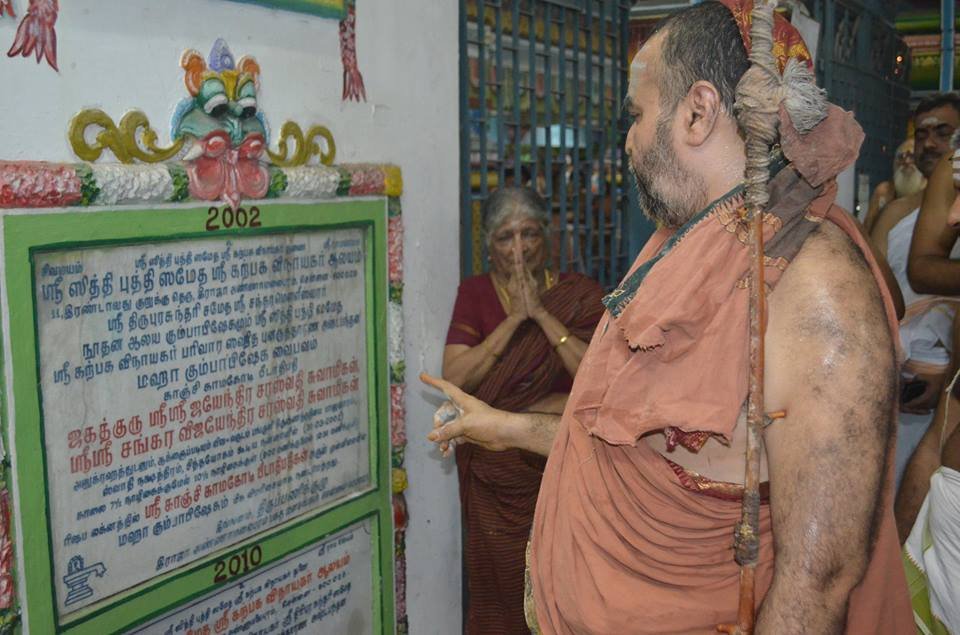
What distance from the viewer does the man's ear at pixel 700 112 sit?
1.66 metres

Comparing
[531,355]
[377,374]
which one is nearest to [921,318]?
[531,355]

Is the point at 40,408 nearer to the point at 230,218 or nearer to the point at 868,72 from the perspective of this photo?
the point at 230,218

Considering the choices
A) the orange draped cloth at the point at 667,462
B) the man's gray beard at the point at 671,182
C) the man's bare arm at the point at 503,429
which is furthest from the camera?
the man's bare arm at the point at 503,429

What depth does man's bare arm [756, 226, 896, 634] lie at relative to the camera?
1.45 meters

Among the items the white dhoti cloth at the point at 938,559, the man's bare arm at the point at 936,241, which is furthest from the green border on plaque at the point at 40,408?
the man's bare arm at the point at 936,241

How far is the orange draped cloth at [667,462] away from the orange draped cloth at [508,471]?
4.88 ft

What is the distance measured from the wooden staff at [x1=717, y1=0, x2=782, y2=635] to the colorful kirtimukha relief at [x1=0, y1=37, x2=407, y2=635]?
1.36m

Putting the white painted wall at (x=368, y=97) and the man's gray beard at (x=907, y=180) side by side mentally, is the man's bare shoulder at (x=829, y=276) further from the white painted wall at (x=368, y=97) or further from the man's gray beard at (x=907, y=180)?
the man's gray beard at (x=907, y=180)

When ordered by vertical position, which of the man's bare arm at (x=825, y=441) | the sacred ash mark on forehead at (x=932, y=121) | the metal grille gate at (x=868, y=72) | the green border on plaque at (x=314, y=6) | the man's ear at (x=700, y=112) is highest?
the metal grille gate at (x=868, y=72)

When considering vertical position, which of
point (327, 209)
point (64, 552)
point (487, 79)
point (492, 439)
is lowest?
point (64, 552)

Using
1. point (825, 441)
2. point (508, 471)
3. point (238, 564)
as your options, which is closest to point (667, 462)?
point (825, 441)

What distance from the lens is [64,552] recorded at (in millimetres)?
2055

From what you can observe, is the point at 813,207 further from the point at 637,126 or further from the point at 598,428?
the point at 598,428

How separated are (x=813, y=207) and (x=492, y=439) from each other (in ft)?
3.28
